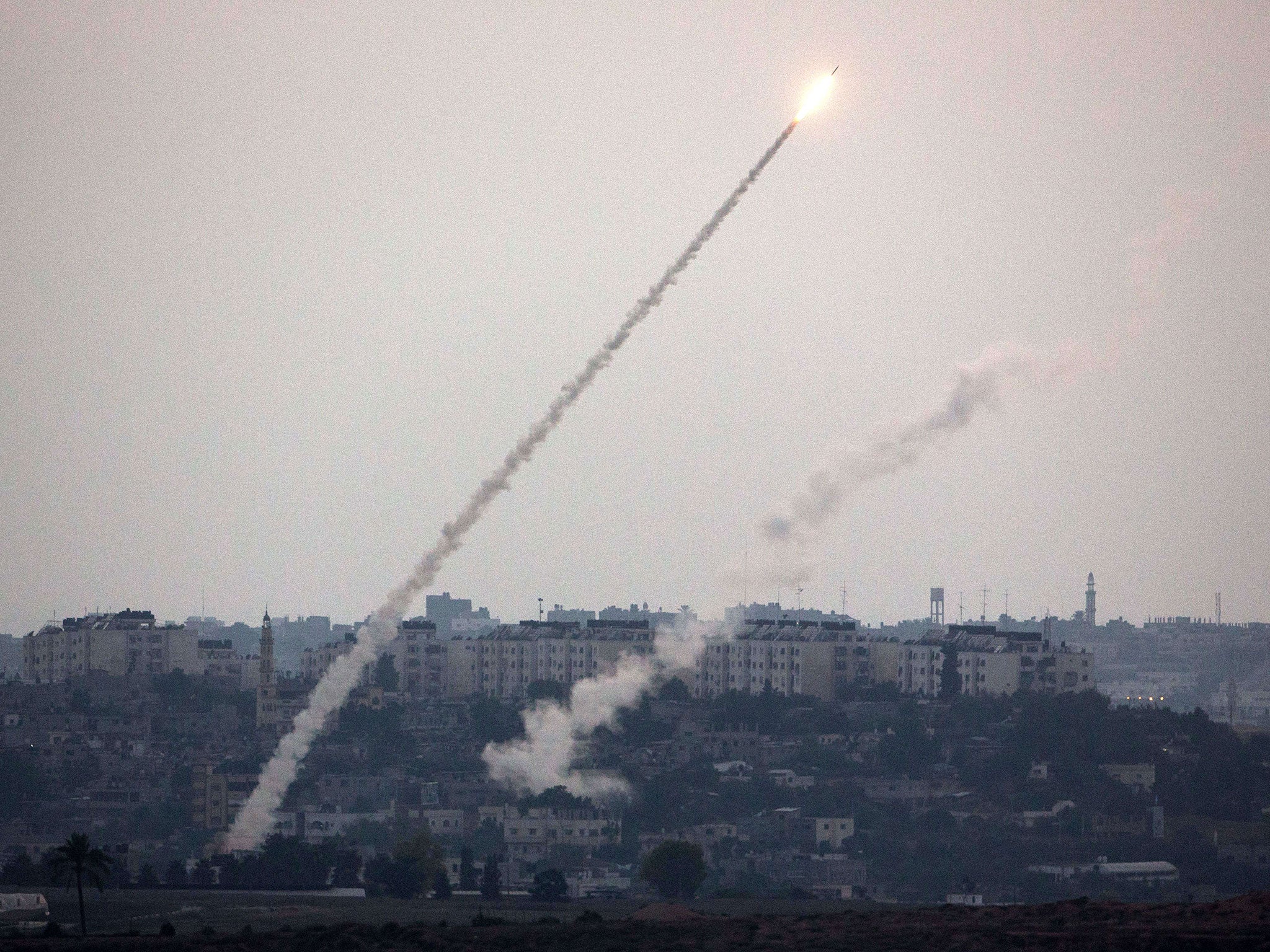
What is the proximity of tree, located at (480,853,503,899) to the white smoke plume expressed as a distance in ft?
76.9

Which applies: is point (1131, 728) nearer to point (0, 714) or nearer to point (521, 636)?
point (521, 636)

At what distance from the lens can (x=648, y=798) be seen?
110 metres

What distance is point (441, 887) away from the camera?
85125 mm

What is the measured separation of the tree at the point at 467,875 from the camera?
88.0m

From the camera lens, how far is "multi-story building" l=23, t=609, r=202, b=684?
150 m

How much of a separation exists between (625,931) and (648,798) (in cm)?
5187

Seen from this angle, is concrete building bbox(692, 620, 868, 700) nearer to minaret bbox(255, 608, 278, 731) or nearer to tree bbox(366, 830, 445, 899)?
minaret bbox(255, 608, 278, 731)

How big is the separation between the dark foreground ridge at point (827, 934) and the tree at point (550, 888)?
841 inches

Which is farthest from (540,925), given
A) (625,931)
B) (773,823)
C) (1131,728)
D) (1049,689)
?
(1049,689)

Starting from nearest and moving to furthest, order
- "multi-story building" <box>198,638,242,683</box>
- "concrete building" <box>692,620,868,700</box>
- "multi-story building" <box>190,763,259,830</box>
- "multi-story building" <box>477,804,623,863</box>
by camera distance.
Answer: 1. "multi-story building" <box>477,804,623,863</box>
2. "multi-story building" <box>190,763,259,830</box>
3. "concrete building" <box>692,620,868,700</box>
4. "multi-story building" <box>198,638,242,683</box>

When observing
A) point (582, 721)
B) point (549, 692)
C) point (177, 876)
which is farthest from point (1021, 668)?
point (177, 876)

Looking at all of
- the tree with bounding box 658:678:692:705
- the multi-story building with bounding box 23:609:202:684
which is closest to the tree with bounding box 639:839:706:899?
the tree with bounding box 658:678:692:705

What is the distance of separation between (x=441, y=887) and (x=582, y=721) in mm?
41762

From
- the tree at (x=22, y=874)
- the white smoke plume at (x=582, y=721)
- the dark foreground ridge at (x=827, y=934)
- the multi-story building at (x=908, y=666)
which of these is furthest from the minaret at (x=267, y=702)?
the dark foreground ridge at (x=827, y=934)
